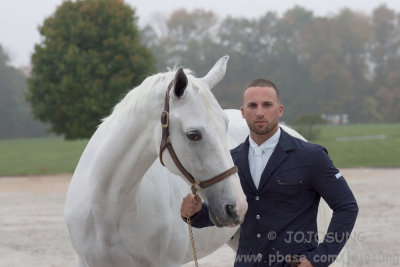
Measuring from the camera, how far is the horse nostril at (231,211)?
2.28 meters

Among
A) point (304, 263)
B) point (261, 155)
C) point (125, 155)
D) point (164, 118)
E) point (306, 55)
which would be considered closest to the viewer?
A: point (304, 263)

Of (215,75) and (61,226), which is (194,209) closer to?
(215,75)

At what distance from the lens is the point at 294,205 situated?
2.29 metres

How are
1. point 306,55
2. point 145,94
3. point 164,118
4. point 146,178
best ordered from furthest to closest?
point 306,55 → point 146,178 → point 145,94 → point 164,118

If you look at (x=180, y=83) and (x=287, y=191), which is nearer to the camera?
(x=287, y=191)

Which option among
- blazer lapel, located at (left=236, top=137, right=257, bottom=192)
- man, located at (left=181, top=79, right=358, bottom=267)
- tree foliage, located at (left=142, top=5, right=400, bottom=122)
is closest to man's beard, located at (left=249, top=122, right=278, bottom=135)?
man, located at (left=181, top=79, right=358, bottom=267)

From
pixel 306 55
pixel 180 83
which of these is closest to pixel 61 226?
pixel 180 83

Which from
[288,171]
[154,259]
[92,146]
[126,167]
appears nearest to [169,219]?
[154,259]

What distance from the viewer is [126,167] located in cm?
286

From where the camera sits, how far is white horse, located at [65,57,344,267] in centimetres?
242

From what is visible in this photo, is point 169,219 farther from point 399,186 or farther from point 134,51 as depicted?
point 134,51

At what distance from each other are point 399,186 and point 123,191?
438 inches

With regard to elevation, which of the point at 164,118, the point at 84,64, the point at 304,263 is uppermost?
the point at 84,64

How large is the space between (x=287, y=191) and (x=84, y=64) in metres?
18.5
